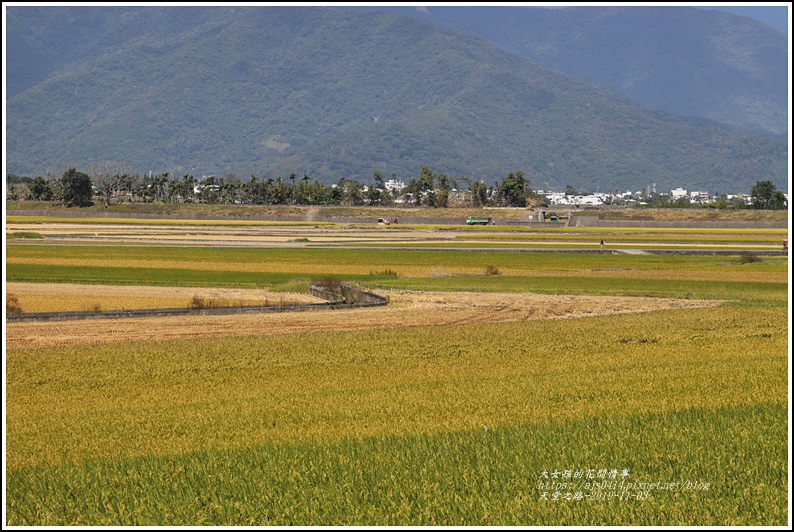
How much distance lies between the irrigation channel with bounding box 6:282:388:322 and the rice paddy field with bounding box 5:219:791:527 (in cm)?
142

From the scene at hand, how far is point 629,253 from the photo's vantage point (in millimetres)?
75188

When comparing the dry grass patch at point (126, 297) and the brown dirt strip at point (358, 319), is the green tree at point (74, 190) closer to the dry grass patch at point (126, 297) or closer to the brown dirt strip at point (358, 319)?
the dry grass patch at point (126, 297)

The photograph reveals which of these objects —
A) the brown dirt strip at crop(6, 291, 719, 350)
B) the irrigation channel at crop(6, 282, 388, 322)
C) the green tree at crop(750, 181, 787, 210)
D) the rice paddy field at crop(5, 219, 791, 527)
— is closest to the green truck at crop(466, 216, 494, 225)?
the green tree at crop(750, 181, 787, 210)

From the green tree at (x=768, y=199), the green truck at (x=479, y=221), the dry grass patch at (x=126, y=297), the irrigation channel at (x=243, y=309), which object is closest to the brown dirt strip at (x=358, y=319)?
the irrigation channel at (x=243, y=309)

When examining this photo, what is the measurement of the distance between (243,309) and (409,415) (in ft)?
72.8

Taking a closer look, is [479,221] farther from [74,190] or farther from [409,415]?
[409,415]

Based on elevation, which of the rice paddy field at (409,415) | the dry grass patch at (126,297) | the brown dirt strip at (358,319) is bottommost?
the dry grass patch at (126,297)

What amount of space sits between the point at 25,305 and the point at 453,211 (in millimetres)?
145987

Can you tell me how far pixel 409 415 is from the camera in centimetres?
1602

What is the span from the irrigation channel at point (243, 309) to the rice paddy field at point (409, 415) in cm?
142

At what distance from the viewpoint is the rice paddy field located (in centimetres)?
1076

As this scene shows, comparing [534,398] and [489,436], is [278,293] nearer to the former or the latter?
[534,398]

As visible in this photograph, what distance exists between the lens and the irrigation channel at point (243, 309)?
34219mm

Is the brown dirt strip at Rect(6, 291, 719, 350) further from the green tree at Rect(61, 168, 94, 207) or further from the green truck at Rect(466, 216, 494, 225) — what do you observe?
the green tree at Rect(61, 168, 94, 207)
